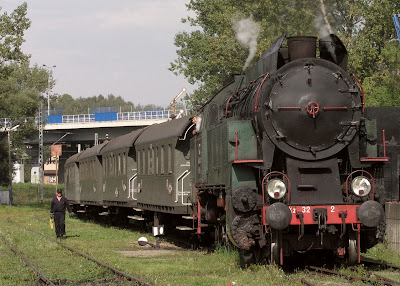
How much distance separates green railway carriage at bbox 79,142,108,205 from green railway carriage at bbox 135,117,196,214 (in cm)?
694

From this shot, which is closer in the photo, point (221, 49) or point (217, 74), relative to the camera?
point (221, 49)

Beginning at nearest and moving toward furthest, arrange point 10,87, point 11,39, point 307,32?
point 307,32 < point 11,39 < point 10,87

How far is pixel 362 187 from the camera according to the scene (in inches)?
447

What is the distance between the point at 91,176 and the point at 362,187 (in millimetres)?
19672

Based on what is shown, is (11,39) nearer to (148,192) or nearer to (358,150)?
(148,192)

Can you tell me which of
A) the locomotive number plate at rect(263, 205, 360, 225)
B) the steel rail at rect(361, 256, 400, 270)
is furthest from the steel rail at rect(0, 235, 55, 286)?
Answer: the steel rail at rect(361, 256, 400, 270)

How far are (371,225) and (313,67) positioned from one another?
8.86 ft

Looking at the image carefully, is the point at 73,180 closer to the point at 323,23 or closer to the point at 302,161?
the point at 323,23

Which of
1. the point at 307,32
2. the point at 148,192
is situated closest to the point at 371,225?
the point at 148,192

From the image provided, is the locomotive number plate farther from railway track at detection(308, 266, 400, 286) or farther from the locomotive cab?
railway track at detection(308, 266, 400, 286)

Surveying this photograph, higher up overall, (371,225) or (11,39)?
(11,39)

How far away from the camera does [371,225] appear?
36.1 feet

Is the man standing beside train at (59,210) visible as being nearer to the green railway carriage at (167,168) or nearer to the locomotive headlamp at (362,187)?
the green railway carriage at (167,168)

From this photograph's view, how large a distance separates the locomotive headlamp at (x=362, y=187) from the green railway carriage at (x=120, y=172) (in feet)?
38.2
